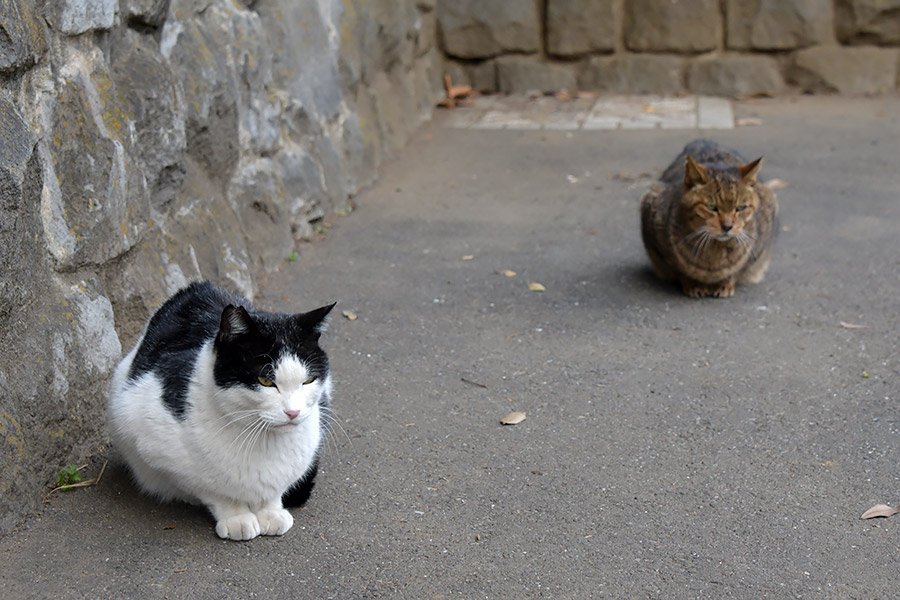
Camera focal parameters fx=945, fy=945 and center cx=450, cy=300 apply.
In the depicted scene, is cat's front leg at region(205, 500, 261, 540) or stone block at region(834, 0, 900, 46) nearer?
cat's front leg at region(205, 500, 261, 540)

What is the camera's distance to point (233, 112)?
5.00 meters

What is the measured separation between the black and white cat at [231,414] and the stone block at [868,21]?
7.75 meters

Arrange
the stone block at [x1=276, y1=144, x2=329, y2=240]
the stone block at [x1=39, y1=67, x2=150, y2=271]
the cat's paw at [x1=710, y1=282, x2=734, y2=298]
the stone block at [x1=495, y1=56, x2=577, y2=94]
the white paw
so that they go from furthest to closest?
the stone block at [x1=495, y1=56, x2=577, y2=94]
the stone block at [x1=276, y1=144, x2=329, y2=240]
the cat's paw at [x1=710, y1=282, x2=734, y2=298]
the stone block at [x1=39, y1=67, x2=150, y2=271]
the white paw

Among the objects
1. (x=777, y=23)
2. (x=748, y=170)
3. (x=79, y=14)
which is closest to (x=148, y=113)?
(x=79, y=14)

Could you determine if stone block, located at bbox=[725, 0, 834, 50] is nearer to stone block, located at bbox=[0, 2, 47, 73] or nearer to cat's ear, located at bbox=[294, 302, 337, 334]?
stone block, located at bbox=[0, 2, 47, 73]

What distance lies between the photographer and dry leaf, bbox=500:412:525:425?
150 inches

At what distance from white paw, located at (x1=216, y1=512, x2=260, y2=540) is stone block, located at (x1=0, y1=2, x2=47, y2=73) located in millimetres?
1608

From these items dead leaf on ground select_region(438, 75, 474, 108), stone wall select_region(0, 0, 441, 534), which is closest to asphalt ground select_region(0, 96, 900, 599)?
stone wall select_region(0, 0, 441, 534)

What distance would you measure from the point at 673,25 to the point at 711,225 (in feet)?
16.3

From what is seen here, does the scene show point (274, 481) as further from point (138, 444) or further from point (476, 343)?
point (476, 343)

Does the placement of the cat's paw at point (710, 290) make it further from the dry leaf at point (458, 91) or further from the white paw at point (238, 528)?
the dry leaf at point (458, 91)

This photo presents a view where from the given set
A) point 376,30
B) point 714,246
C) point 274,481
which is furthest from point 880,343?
point 376,30

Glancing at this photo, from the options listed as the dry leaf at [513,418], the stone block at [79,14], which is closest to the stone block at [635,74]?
the dry leaf at [513,418]

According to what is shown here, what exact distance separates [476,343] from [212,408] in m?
1.91
